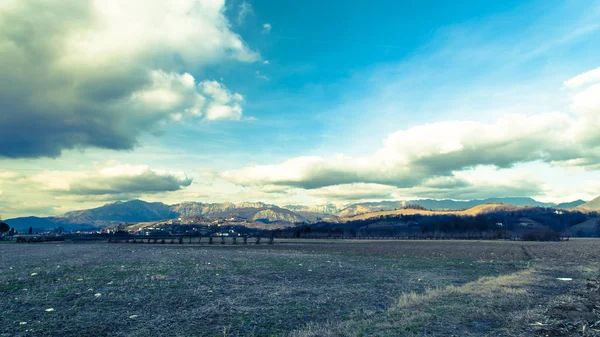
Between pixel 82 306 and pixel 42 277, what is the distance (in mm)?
16066

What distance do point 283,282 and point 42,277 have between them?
71.6 feet

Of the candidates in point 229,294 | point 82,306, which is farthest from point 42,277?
point 229,294

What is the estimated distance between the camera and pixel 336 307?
784 inches

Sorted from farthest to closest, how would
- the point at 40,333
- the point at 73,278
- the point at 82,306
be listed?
the point at 73,278
the point at 82,306
the point at 40,333

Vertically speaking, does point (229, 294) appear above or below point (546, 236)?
above

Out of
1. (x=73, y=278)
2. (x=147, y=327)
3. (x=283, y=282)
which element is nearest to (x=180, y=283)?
(x=283, y=282)

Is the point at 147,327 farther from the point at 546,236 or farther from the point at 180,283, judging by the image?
the point at 546,236

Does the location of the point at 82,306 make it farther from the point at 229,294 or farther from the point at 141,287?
the point at 229,294

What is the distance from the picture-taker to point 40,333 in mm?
14133

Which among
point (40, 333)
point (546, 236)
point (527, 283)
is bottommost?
point (546, 236)

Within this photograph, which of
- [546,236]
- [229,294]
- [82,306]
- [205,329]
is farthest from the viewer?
[546,236]

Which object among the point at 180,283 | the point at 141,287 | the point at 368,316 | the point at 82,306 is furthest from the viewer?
the point at 180,283

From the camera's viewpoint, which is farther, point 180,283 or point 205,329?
point 180,283

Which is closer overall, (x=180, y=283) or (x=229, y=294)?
(x=229, y=294)
